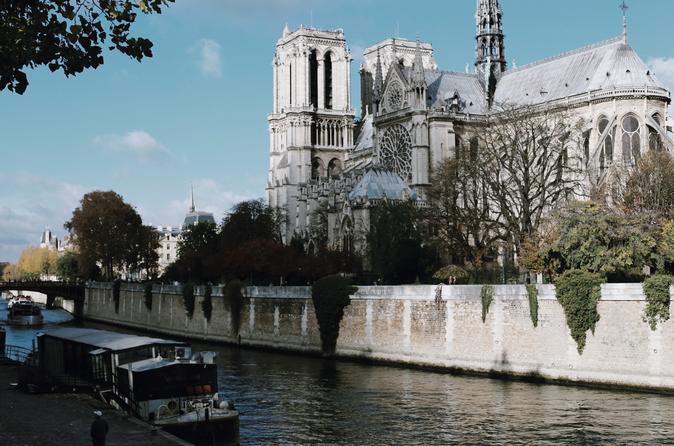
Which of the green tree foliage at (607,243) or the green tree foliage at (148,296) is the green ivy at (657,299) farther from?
the green tree foliage at (148,296)

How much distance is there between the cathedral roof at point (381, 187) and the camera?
6812cm

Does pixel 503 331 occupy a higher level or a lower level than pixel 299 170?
lower

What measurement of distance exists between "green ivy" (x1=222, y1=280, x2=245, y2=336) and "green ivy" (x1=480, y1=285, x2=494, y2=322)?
20.3m

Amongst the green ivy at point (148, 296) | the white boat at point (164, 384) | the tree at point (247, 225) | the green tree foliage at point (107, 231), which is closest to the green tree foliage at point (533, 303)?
the white boat at point (164, 384)

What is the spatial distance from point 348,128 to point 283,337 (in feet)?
165

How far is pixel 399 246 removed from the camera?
56.2 metres

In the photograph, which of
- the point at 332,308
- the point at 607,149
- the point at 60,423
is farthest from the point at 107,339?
the point at 607,149

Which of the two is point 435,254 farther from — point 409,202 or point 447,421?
point 447,421

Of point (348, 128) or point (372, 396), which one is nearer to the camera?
point (372, 396)

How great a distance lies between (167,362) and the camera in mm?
25875

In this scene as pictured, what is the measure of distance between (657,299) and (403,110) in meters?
45.6

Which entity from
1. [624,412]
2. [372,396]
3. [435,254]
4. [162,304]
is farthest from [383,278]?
[624,412]

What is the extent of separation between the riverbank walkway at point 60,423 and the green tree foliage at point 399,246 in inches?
1174

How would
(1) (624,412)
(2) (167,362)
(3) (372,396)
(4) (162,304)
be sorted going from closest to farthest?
1. (2) (167,362)
2. (1) (624,412)
3. (3) (372,396)
4. (4) (162,304)
